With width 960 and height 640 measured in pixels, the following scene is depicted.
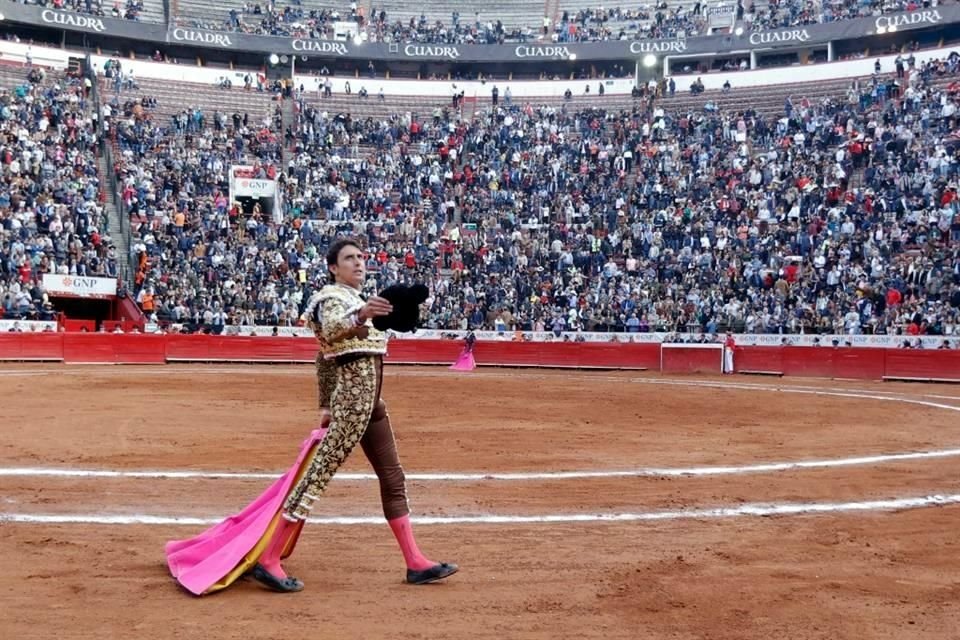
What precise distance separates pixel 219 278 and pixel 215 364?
457cm

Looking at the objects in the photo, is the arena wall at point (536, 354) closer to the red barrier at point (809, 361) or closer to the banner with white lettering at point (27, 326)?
the red barrier at point (809, 361)

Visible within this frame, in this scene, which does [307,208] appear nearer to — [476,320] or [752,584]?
[476,320]

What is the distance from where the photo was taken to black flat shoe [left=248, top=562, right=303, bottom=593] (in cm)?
510

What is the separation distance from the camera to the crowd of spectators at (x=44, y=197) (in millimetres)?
28141

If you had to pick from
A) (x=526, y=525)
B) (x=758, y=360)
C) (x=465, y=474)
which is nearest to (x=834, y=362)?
(x=758, y=360)

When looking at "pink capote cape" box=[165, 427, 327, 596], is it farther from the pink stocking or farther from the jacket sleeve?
the pink stocking

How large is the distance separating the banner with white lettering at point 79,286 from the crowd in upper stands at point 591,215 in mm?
1253

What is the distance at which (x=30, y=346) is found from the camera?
86.1 ft

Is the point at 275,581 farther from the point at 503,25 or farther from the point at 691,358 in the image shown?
the point at 503,25

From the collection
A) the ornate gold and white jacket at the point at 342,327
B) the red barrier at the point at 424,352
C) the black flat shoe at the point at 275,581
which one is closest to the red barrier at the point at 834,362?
the red barrier at the point at 424,352

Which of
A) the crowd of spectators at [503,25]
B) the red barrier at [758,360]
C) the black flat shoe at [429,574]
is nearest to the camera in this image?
the black flat shoe at [429,574]

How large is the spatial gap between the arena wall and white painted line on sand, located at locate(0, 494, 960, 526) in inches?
717

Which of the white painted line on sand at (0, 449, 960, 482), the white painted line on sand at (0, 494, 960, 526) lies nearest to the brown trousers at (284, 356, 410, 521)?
the white painted line on sand at (0, 494, 960, 526)

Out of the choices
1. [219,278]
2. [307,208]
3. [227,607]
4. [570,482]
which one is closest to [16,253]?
[219,278]
